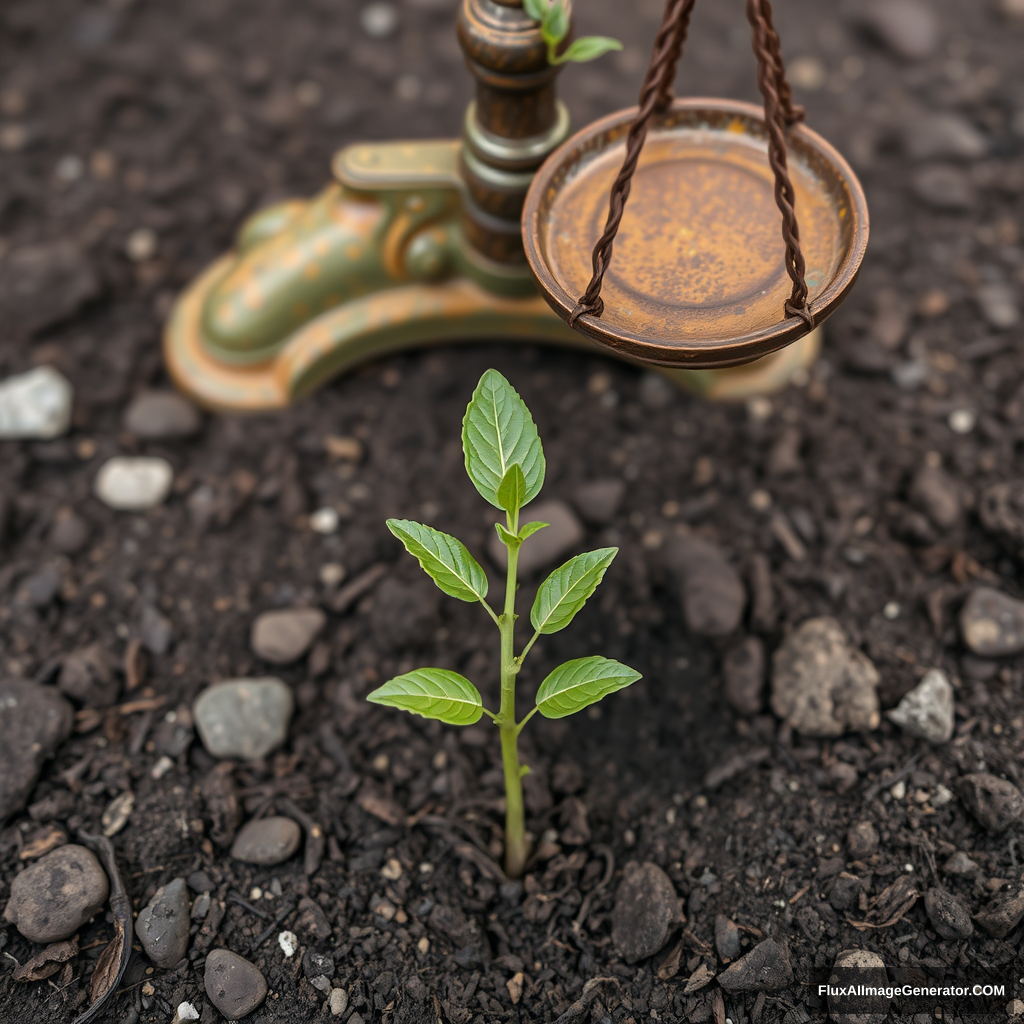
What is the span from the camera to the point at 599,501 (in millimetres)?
1967

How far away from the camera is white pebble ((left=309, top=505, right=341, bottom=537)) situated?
2.00 m

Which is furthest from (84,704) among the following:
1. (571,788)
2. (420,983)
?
(571,788)

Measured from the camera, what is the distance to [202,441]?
215 cm

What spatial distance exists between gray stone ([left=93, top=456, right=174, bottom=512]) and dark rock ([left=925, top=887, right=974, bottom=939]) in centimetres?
164

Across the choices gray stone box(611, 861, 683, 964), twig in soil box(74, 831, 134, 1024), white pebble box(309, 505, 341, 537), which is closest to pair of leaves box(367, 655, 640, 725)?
gray stone box(611, 861, 683, 964)

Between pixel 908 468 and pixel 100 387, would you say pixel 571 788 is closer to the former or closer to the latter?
pixel 908 468

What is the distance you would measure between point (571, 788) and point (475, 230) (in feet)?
3.54

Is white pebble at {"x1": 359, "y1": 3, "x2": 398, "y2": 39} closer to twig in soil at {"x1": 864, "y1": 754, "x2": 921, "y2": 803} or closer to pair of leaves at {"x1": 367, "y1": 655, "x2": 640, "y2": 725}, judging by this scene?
pair of leaves at {"x1": 367, "y1": 655, "x2": 640, "y2": 725}

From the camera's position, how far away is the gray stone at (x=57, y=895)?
1476mm

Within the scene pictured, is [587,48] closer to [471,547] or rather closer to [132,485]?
[471,547]

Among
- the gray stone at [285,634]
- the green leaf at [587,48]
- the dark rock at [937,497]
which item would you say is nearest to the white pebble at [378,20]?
the green leaf at [587,48]

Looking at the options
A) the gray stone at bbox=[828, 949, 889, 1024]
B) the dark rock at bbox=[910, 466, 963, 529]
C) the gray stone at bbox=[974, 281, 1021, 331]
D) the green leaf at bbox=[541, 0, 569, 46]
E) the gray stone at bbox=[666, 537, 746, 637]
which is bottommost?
the gray stone at bbox=[828, 949, 889, 1024]

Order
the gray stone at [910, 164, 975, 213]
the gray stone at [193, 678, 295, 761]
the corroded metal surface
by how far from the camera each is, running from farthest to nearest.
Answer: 1. the gray stone at [910, 164, 975, 213]
2. the gray stone at [193, 678, 295, 761]
3. the corroded metal surface

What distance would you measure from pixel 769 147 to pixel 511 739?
0.93 metres
